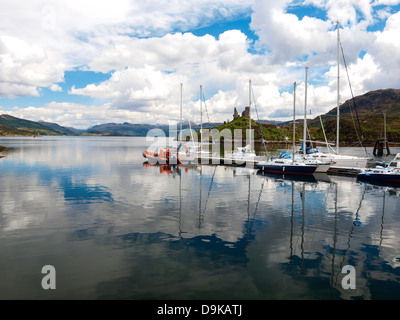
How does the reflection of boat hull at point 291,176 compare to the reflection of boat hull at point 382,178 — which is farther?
the reflection of boat hull at point 291,176

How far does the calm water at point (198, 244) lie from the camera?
13.1 meters

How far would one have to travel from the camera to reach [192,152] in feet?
250

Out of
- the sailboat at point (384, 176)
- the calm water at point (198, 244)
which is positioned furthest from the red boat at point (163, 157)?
the sailboat at point (384, 176)

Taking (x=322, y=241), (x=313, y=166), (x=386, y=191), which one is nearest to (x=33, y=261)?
(x=322, y=241)

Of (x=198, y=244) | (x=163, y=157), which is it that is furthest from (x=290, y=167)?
(x=198, y=244)

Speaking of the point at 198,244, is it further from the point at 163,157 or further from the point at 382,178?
the point at 163,157

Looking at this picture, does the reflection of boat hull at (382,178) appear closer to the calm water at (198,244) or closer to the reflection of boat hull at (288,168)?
the reflection of boat hull at (288,168)

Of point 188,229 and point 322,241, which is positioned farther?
point 188,229

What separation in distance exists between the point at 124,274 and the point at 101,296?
1.99 metres

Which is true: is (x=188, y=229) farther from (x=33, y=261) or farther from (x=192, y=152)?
(x=192, y=152)

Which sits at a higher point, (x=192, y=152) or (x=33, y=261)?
(x=192, y=152)

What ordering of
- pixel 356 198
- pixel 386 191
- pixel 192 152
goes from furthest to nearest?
pixel 192 152
pixel 386 191
pixel 356 198

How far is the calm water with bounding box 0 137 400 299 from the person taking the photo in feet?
43.1

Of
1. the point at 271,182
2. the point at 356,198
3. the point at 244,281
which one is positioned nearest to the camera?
the point at 244,281
